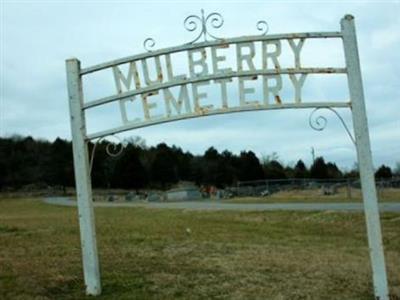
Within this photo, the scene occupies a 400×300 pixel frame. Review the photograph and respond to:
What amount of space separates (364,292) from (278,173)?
276ft

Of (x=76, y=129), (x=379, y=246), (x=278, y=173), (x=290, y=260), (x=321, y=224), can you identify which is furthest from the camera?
(x=278, y=173)

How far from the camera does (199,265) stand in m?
9.17

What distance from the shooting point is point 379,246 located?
6.95 m

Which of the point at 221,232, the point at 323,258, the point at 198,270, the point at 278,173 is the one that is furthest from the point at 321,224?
the point at 278,173

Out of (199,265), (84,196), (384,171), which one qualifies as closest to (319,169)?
(384,171)

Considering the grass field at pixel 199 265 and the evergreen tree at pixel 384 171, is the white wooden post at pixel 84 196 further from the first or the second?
the evergreen tree at pixel 384 171

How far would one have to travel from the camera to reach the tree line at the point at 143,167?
290 feet

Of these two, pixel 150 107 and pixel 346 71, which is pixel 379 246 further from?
pixel 150 107

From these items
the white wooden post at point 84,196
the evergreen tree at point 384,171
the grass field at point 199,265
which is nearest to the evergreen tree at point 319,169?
the evergreen tree at point 384,171

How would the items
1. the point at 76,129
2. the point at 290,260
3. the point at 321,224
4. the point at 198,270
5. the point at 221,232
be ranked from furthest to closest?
the point at 321,224
the point at 221,232
the point at 290,260
the point at 198,270
the point at 76,129

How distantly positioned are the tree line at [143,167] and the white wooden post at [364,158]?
76445 mm

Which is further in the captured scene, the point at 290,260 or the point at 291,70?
the point at 290,260

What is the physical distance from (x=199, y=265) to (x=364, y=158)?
324 cm

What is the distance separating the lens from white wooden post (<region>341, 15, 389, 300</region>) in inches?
273
